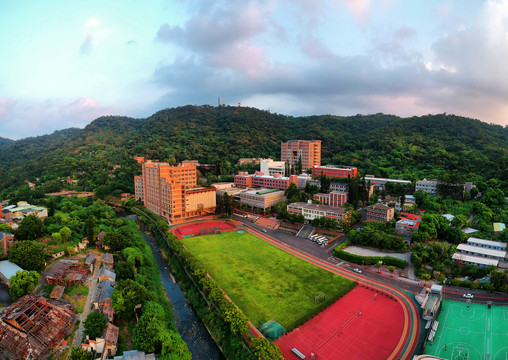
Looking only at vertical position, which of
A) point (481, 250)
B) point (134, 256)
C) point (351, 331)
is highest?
point (481, 250)

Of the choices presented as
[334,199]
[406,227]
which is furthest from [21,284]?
[334,199]

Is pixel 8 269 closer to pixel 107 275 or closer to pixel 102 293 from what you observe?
pixel 107 275

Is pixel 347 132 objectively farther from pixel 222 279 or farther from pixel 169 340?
pixel 169 340

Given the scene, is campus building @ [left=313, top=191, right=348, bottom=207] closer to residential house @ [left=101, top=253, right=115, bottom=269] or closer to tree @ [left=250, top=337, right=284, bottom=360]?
residential house @ [left=101, top=253, right=115, bottom=269]

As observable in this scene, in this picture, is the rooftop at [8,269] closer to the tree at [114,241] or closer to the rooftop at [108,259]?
the rooftop at [108,259]

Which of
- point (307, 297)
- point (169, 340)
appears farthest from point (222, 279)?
point (169, 340)

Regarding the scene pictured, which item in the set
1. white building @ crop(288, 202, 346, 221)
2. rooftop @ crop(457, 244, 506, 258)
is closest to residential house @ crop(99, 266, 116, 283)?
white building @ crop(288, 202, 346, 221)
